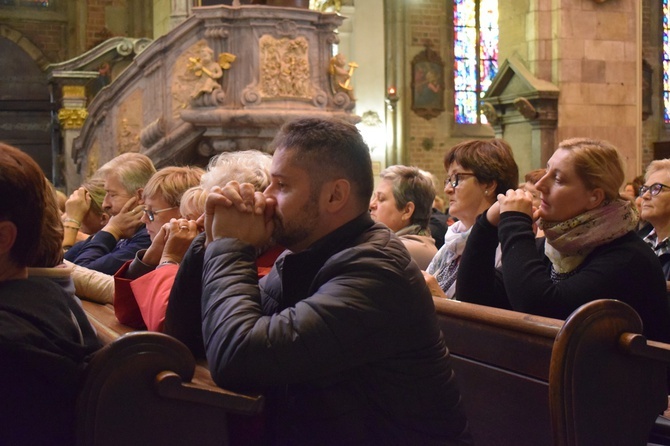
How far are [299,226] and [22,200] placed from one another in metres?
0.67

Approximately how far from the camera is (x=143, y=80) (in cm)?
1069

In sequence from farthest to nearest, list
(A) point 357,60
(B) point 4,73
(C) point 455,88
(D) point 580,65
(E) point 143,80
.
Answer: (C) point 455,88
(B) point 4,73
(A) point 357,60
(D) point 580,65
(E) point 143,80

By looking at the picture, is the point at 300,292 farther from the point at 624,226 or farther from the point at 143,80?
the point at 143,80

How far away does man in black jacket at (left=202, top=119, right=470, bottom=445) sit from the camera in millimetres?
2252

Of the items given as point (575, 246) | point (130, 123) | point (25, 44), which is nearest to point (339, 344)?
point (575, 246)

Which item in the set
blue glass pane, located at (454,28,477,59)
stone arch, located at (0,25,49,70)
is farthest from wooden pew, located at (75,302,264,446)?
blue glass pane, located at (454,28,477,59)

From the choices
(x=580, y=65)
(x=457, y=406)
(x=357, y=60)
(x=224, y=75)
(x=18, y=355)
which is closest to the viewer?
(x=18, y=355)

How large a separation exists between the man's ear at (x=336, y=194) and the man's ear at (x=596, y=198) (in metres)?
1.35

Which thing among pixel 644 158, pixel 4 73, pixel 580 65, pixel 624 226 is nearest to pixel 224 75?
pixel 580 65

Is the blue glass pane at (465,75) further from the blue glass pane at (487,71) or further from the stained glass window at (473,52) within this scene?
the blue glass pane at (487,71)

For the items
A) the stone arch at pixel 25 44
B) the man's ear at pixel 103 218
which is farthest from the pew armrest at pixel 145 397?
the stone arch at pixel 25 44

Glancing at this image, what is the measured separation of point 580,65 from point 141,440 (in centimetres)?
1161

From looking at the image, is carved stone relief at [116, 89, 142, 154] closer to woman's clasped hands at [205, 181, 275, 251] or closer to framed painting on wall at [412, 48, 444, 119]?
woman's clasped hands at [205, 181, 275, 251]

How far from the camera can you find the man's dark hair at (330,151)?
2.51m
